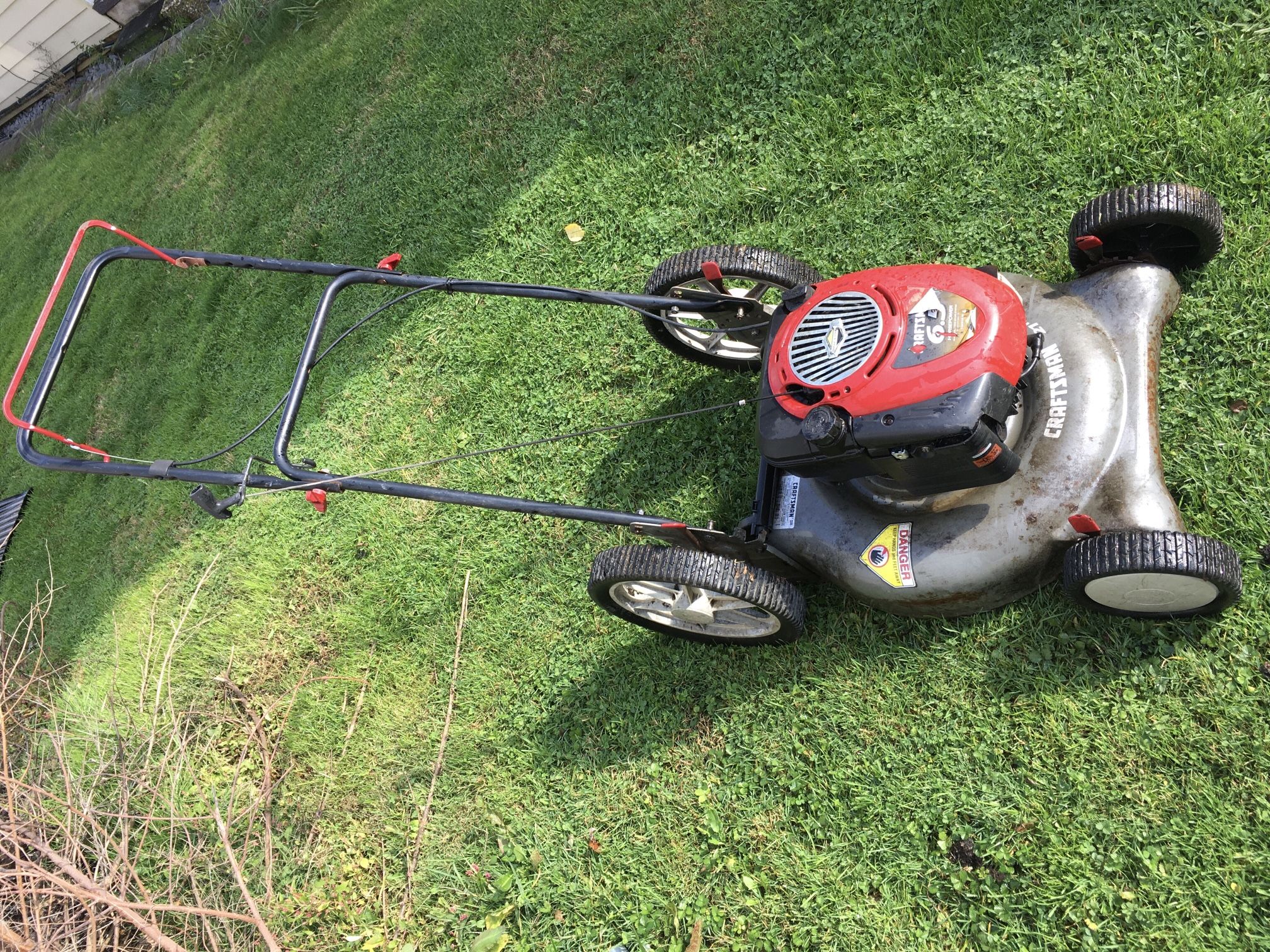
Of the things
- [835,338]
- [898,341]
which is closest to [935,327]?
[898,341]

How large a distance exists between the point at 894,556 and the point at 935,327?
72 cm

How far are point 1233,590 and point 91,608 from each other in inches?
218

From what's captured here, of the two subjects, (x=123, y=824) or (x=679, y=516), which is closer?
(x=123, y=824)

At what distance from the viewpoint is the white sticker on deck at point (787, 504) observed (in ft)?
9.52

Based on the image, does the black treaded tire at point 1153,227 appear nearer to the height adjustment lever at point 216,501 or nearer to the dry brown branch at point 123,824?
the height adjustment lever at point 216,501

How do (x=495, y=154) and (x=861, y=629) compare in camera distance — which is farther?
(x=495, y=154)

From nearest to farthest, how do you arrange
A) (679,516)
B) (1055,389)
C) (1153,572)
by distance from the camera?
1. (1153,572)
2. (1055,389)
3. (679,516)

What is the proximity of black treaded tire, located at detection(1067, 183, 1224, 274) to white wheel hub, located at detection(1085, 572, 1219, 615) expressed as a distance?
1.05 m

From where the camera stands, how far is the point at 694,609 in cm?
288

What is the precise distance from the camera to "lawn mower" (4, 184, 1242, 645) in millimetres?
2314

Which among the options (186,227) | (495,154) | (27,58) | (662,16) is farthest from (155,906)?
(27,58)

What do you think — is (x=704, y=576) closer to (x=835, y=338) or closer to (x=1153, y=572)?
(x=835, y=338)

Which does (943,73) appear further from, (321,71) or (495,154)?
(321,71)

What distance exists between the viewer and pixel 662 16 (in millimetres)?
4535
